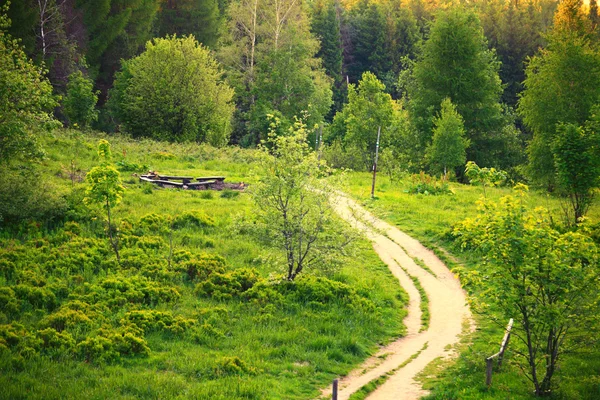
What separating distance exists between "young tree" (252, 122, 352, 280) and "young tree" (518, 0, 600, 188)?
871 inches

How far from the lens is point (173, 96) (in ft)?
163

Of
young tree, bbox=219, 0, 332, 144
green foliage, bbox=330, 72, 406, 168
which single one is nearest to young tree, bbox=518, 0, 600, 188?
green foliage, bbox=330, 72, 406, 168

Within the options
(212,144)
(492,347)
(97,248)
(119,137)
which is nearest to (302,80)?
(212,144)

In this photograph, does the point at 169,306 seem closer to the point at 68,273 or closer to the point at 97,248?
the point at 68,273

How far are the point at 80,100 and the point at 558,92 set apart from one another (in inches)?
1336

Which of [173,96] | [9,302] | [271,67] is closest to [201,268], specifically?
[9,302]

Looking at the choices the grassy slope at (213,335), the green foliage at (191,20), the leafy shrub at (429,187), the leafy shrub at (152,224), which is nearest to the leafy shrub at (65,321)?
the grassy slope at (213,335)

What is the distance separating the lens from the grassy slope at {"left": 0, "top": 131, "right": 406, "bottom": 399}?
13.3 m

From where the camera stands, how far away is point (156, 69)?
4988 cm

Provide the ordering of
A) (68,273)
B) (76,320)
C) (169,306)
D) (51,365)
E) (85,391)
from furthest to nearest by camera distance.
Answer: (68,273), (169,306), (76,320), (51,365), (85,391)

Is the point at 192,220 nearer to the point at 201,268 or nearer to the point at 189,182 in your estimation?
the point at 201,268

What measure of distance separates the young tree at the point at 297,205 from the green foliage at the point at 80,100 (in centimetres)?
3000

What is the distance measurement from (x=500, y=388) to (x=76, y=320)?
10.9 meters

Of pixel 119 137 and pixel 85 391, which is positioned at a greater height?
pixel 119 137
